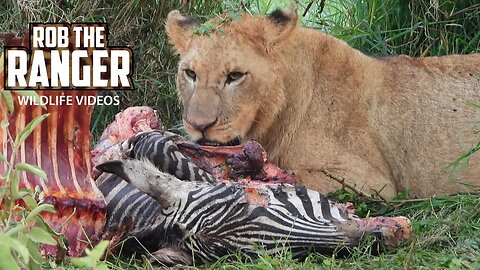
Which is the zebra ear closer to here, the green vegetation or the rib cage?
the rib cage

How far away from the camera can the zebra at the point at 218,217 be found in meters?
3.41

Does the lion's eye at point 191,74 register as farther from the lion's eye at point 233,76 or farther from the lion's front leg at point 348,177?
the lion's front leg at point 348,177

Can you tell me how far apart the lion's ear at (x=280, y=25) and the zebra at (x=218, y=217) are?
3.34 ft

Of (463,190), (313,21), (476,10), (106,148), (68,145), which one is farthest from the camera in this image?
(313,21)

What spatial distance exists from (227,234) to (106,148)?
0.94m

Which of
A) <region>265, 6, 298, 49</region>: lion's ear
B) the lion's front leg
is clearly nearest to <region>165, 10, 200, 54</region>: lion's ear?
<region>265, 6, 298, 49</region>: lion's ear

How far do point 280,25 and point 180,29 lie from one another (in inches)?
21.6

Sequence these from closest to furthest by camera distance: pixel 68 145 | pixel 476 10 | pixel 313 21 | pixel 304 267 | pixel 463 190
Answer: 1. pixel 304 267
2. pixel 68 145
3. pixel 463 190
4. pixel 476 10
5. pixel 313 21

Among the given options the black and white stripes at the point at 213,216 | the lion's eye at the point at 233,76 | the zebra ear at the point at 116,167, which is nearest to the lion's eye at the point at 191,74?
the lion's eye at the point at 233,76

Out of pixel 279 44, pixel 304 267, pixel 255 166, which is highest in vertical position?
pixel 279 44

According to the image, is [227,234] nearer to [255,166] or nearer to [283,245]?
[283,245]

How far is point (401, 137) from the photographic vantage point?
15.0ft

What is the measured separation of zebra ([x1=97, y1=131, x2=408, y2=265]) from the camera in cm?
341

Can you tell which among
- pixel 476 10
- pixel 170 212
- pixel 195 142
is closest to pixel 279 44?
pixel 195 142
